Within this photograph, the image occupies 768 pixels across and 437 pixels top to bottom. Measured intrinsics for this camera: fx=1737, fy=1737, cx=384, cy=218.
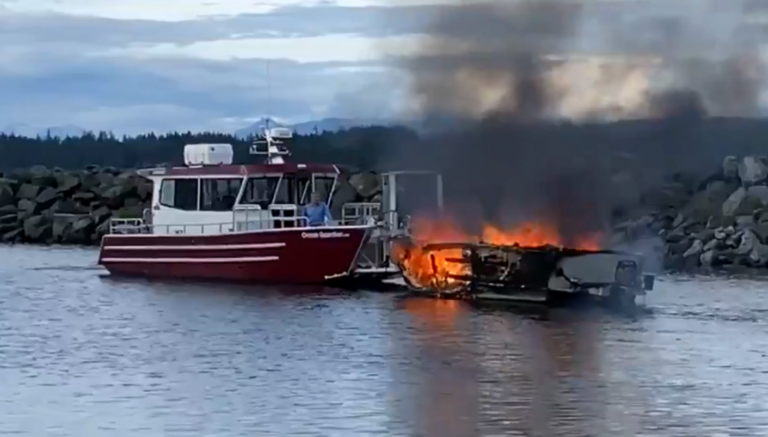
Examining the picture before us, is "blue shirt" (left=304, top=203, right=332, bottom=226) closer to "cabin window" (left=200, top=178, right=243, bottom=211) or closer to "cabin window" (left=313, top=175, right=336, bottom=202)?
"cabin window" (left=313, top=175, right=336, bottom=202)

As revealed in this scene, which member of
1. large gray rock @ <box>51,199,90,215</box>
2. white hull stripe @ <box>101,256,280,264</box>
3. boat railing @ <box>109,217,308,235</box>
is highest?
large gray rock @ <box>51,199,90,215</box>

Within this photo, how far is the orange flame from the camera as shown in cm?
4281

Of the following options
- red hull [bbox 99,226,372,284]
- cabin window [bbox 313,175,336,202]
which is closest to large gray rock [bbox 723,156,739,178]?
cabin window [bbox 313,175,336,202]

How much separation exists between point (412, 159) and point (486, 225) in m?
3.75

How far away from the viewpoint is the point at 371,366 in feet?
98.0

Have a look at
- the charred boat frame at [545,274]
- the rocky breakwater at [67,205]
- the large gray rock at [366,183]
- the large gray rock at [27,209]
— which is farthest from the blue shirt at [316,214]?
the large gray rock at [27,209]

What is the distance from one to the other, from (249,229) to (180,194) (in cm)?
325

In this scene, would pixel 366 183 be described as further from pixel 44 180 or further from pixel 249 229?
pixel 249 229

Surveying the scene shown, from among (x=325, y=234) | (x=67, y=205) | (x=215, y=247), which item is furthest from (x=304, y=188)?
(x=67, y=205)

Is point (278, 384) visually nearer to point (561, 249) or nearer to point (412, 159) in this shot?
point (561, 249)

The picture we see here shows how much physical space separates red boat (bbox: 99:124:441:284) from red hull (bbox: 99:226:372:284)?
27 mm

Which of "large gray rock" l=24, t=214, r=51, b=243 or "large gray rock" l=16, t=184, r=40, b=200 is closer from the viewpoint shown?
"large gray rock" l=24, t=214, r=51, b=243

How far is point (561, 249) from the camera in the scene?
39688 mm

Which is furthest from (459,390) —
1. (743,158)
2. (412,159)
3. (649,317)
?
(743,158)
